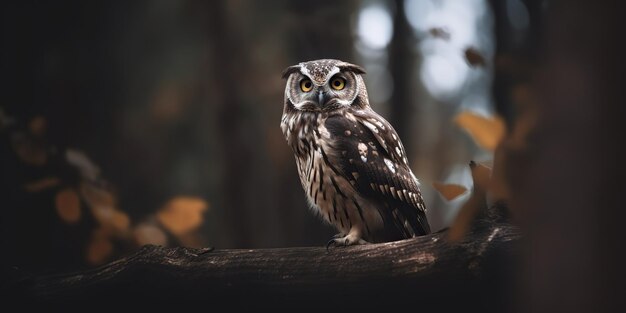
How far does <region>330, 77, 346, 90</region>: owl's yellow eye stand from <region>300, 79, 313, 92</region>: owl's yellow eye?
10cm

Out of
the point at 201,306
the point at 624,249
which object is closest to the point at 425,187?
the point at 201,306

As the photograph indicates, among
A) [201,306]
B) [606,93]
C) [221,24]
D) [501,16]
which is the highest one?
[221,24]

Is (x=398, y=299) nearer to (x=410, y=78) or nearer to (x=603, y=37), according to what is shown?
(x=603, y=37)

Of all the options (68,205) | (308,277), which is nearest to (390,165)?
(308,277)

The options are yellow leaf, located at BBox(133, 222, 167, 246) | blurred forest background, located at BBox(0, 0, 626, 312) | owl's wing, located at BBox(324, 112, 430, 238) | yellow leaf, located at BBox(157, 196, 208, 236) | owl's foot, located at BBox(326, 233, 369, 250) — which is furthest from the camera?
owl's wing, located at BBox(324, 112, 430, 238)

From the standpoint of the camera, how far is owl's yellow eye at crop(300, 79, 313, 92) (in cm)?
325

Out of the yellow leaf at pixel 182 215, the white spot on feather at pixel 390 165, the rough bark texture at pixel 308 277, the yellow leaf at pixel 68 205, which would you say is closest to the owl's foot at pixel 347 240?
the white spot on feather at pixel 390 165

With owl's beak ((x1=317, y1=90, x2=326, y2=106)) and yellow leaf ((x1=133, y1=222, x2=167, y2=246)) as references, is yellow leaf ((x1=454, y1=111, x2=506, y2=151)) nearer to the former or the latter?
yellow leaf ((x1=133, y1=222, x2=167, y2=246))

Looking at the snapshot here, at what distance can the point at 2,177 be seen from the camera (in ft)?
9.27

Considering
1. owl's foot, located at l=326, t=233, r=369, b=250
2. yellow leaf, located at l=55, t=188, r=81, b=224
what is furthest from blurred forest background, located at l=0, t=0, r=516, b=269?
owl's foot, located at l=326, t=233, r=369, b=250

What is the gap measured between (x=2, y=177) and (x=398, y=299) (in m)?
1.78

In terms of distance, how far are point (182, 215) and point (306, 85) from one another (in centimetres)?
111

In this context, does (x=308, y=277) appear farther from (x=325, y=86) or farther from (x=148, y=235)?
(x=325, y=86)

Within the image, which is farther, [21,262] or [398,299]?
[21,262]
